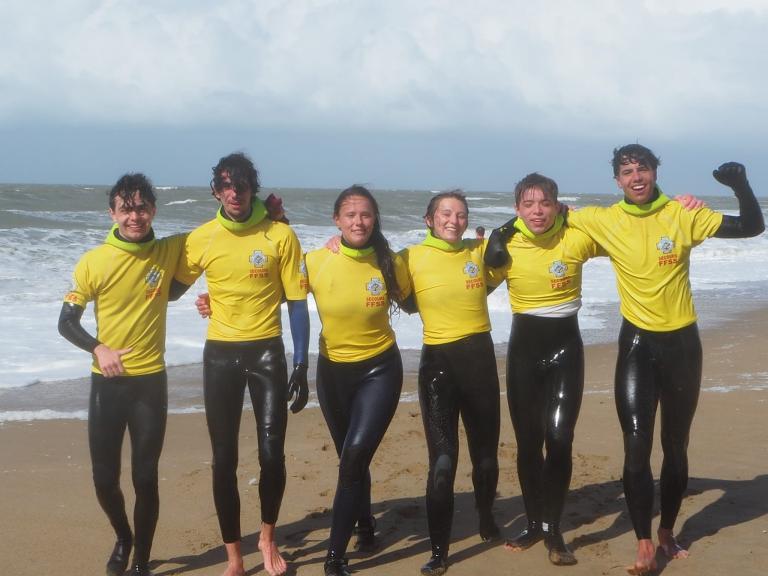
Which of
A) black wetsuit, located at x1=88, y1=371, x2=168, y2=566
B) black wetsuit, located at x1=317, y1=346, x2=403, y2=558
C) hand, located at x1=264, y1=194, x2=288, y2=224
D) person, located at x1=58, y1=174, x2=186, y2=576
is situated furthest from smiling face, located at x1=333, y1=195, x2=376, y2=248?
black wetsuit, located at x1=88, y1=371, x2=168, y2=566

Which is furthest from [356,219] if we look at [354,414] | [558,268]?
[558,268]

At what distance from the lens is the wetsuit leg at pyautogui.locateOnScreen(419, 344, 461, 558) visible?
4.62m

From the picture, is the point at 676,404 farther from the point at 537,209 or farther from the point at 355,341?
the point at 355,341

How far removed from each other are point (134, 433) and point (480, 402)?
1682 mm

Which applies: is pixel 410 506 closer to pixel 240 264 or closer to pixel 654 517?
pixel 654 517

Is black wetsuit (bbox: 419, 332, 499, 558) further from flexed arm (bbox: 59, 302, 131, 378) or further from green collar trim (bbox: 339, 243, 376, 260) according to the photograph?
flexed arm (bbox: 59, 302, 131, 378)

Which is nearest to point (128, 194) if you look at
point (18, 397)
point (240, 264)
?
point (240, 264)

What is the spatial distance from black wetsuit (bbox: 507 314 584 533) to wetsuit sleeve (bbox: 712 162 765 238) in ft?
2.82

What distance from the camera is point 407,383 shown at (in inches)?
361

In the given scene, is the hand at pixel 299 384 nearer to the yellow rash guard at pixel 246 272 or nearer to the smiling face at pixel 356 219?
the yellow rash guard at pixel 246 272

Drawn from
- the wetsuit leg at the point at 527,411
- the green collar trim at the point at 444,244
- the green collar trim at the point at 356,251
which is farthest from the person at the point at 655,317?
the green collar trim at the point at 356,251

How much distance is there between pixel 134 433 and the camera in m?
4.59

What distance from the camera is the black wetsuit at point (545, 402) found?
4715 mm

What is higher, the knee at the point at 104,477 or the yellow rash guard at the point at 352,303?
the yellow rash guard at the point at 352,303
